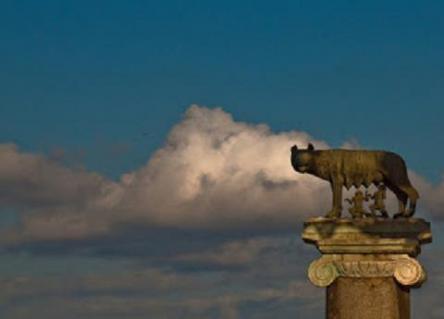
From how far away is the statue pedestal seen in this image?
2653cm

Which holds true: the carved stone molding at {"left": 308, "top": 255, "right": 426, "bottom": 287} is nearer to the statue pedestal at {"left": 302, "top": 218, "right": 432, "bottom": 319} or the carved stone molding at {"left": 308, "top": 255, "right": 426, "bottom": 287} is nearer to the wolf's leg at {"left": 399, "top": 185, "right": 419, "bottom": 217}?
the statue pedestal at {"left": 302, "top": 218, "right": 432, "bottom": 319}

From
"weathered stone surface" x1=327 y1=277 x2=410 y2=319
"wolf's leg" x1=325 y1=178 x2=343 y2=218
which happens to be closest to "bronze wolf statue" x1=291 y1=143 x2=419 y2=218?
"wolf's leg" x1=325 y1=178 x2=343 y2=218

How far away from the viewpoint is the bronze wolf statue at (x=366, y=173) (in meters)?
27.5

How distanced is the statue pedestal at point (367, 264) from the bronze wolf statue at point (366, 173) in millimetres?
633

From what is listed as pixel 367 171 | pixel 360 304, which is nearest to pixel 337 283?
pixel 360 304

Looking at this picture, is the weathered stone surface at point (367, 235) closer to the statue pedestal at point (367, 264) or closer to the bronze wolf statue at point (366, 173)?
the statue pedestal at point (367, 264)

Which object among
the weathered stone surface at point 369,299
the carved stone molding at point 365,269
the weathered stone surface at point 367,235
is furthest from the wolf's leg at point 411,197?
the weathered stone surface at point 369,299

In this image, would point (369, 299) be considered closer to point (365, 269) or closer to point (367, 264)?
point (365, 269)

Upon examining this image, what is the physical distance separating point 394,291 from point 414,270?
0.62 meters

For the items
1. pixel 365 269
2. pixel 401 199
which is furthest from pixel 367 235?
pixel 401 199

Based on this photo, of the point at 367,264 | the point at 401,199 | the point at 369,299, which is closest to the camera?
the point at 367,264

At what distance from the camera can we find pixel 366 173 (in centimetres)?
A: 2750

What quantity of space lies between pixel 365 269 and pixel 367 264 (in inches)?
4.8

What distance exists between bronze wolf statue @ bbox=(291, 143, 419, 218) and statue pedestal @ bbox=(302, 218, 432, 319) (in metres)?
0.63
